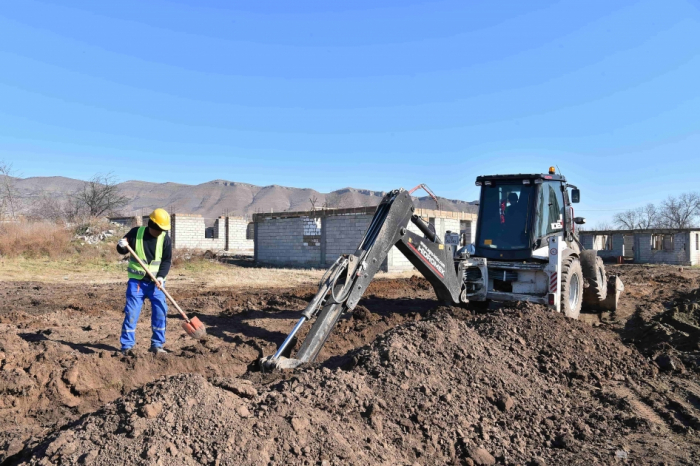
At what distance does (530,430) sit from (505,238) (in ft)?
14.7

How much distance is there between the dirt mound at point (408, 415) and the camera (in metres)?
3.02

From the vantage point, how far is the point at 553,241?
7527 mm

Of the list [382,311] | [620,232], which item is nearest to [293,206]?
[620,232]

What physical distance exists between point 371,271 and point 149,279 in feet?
8.82

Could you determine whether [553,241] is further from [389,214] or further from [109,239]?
[109,239]

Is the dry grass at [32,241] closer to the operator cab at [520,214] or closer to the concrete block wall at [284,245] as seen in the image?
the concrete block wall at [284,245]

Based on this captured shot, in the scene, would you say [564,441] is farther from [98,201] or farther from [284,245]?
[98,201]

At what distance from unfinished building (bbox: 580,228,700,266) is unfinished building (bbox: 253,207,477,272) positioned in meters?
11.9

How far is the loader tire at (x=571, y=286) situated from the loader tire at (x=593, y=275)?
0.65 m

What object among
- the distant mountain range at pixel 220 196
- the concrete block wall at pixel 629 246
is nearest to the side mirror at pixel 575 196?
the concrete block wall at pixel 629 246

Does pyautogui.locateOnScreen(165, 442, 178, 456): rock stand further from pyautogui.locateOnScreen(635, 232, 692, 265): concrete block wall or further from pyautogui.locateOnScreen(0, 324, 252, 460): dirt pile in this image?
pyautogui.locateOnScreen(635, 232, 692, 265): concrete block wall

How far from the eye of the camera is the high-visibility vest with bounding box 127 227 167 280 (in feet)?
19.3

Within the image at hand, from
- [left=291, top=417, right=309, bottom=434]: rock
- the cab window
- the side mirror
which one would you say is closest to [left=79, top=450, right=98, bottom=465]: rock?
[left=291, top=417, right=309, bottom=434]: rock

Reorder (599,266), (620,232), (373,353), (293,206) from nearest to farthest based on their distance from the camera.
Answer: (373,353), (599,266), (620,232), (293,206)
